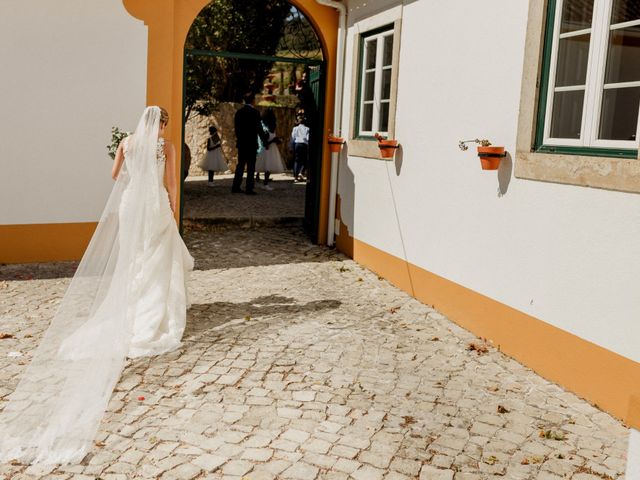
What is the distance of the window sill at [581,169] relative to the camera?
4629 mm

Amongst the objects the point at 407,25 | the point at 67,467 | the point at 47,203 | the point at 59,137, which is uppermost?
the point at 407,25

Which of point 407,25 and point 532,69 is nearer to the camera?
point 532,69

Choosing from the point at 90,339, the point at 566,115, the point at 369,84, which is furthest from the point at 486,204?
the point at 369,84

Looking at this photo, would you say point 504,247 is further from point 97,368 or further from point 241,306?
point 97,368

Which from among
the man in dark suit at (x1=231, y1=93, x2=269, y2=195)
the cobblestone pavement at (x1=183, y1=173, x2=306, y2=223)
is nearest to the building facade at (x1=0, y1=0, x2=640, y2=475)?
the cobblestone pavement at (x1=183, y1=173, x2=306, y2=223)

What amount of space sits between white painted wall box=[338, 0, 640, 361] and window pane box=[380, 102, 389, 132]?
48 cm

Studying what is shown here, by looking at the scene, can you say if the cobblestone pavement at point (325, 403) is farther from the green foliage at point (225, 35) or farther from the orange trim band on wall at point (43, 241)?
the green foliage at point (225, 35)

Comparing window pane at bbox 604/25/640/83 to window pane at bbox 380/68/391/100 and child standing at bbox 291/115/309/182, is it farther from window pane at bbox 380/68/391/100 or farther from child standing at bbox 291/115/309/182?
child standing at bbox 291/115/309/182

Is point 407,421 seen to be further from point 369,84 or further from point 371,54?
point 371,54

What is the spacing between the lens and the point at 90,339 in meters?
5.45

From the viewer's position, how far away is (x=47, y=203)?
8.74 meters

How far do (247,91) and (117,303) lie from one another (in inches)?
588

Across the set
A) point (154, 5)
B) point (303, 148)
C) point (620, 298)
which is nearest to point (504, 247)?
point (620, 298)

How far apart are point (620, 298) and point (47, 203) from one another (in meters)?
6.91
